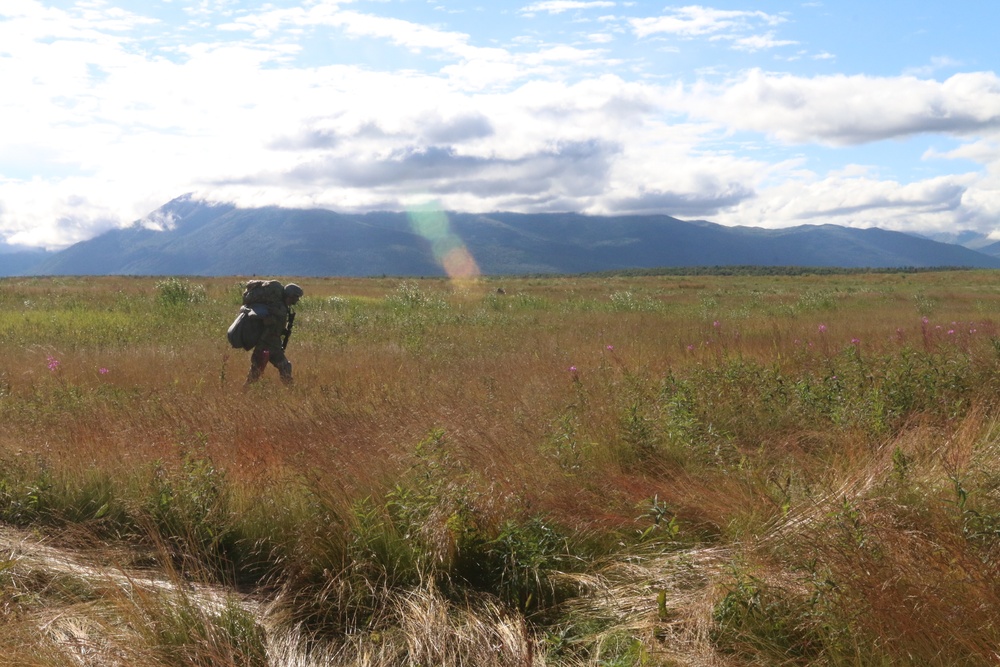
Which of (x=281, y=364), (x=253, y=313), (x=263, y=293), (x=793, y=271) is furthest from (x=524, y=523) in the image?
(x=793, y=271)

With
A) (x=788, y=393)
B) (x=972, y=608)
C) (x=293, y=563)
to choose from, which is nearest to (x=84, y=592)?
(x=293, y=563)

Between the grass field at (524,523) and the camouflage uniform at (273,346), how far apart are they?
1.51 meters

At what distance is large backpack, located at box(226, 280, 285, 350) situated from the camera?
8633 millimetres

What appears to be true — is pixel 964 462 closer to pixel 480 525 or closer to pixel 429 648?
pixel 480 525

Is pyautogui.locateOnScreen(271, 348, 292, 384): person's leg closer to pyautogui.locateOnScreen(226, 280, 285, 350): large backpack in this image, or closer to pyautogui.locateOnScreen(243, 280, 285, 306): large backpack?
pyautogui.locateOnScreen(226, 280, 285, 350): large backpack

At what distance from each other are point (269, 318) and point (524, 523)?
587 centimetres

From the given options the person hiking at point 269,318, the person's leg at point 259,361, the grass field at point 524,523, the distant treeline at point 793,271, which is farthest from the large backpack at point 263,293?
the distant treeline at point 793,271

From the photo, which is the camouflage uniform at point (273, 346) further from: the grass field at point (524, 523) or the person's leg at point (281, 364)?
the grass field at point (524, 523)

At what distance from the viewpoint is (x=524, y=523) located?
388 centimetres

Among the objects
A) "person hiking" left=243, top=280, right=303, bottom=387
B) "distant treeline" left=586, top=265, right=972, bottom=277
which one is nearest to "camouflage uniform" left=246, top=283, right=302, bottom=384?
"person hiking" left=243, top=280, right=303, bottom=387

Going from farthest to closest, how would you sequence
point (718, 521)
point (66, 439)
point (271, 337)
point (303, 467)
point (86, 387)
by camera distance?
point (271, 337) < point (86, 387) < point (66, 439) < point (303, 467) < point (718, 521)

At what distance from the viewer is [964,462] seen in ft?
12.5

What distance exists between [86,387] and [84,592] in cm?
523

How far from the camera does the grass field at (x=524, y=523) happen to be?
113 inches
